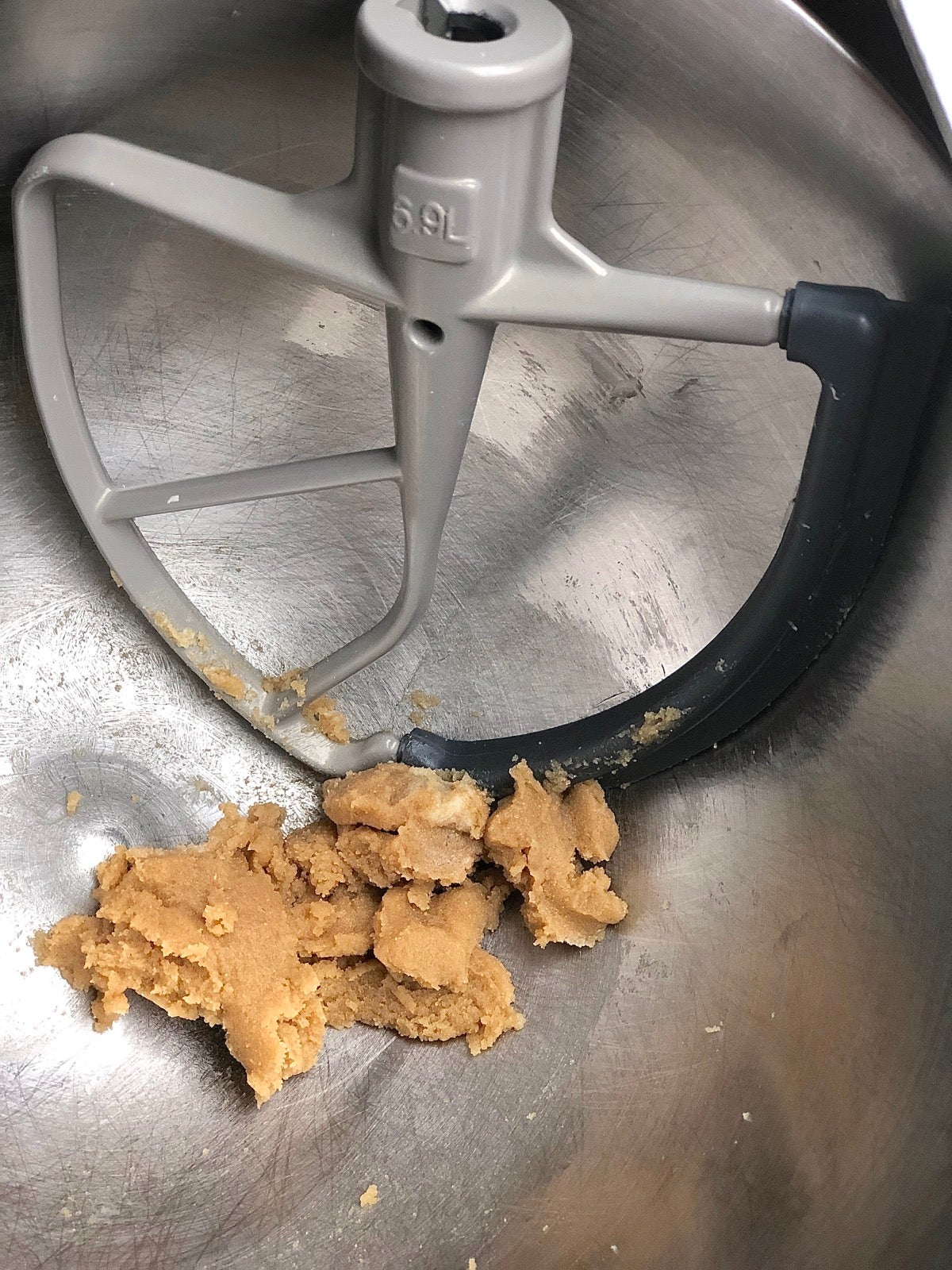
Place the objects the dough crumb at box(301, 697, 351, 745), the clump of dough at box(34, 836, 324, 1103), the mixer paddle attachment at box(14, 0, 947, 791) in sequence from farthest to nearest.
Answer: the dough crumb at box(301, 697, 351, 745), the clump of dough at box(34, 836, 324, 1103), the mixer paddle attachment at box(14, 0, 947, 791)

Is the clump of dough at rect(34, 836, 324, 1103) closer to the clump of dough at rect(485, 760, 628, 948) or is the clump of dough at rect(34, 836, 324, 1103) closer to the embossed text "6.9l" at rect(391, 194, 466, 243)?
the clump of dough at rect(485, 760, 628, 948)

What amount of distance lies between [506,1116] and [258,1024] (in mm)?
136

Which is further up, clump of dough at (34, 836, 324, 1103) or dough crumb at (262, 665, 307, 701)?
dough crumb at (262, 665, 307, 701)

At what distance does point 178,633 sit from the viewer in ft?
2.22

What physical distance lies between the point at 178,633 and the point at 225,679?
36mm

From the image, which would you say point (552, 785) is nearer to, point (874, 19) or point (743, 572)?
point (743, 572)

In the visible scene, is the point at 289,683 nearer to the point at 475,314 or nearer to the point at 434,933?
the point at 434,933

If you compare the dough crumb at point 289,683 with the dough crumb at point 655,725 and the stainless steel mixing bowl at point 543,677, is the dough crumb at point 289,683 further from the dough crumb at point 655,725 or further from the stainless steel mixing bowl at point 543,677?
the dough crumb at point 655,725

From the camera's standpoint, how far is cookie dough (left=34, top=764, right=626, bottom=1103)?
0.59 meters

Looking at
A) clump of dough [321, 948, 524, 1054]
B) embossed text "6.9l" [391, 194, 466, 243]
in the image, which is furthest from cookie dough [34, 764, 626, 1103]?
embossed text "6.9l" [391, 194, 466, 243]

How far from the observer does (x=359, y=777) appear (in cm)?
65

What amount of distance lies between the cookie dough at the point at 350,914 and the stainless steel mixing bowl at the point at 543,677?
0.09ft

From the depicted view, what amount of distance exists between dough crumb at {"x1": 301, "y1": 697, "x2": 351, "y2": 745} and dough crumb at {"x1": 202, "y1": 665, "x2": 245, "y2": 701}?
37mm

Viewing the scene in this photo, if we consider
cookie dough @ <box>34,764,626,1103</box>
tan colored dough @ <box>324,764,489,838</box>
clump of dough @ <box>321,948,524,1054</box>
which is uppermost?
tan colored dough @ <box>324,764,489,838</box>
